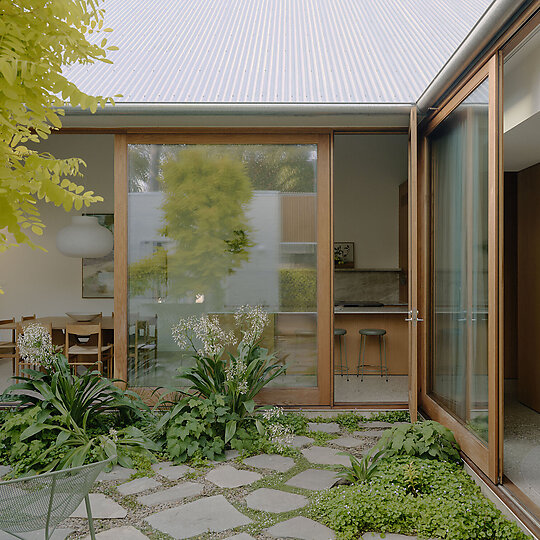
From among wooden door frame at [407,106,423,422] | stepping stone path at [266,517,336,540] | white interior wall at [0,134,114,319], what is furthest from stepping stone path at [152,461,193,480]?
white interior wall at [0,134,114,319]

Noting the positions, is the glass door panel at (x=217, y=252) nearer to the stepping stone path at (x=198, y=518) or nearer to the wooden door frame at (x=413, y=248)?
the wooden door frame at (x=413, y=248)

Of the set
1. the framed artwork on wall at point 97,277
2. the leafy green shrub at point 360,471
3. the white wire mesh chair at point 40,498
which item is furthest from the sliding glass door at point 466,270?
the framed artwork on wall at point 97,277

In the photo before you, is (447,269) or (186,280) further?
(186,280)

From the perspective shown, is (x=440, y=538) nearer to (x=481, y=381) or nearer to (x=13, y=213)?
(x=481, y=381)

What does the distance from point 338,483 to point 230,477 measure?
72 cm

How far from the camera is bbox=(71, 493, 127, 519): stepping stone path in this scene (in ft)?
10.00

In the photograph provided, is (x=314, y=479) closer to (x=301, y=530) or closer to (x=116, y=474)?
(x=301, y=530)

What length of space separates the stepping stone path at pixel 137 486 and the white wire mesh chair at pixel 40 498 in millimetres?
1343

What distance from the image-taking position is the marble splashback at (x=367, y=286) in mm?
8828

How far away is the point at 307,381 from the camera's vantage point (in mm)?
4938

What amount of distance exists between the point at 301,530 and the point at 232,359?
6.65 feet

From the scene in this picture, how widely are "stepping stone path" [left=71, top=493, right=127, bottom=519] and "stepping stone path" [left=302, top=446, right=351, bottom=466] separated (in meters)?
1.41

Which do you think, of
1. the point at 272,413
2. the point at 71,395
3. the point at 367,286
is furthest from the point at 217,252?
the point at 367,286

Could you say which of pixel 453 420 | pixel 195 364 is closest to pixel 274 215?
pixel 195 364
